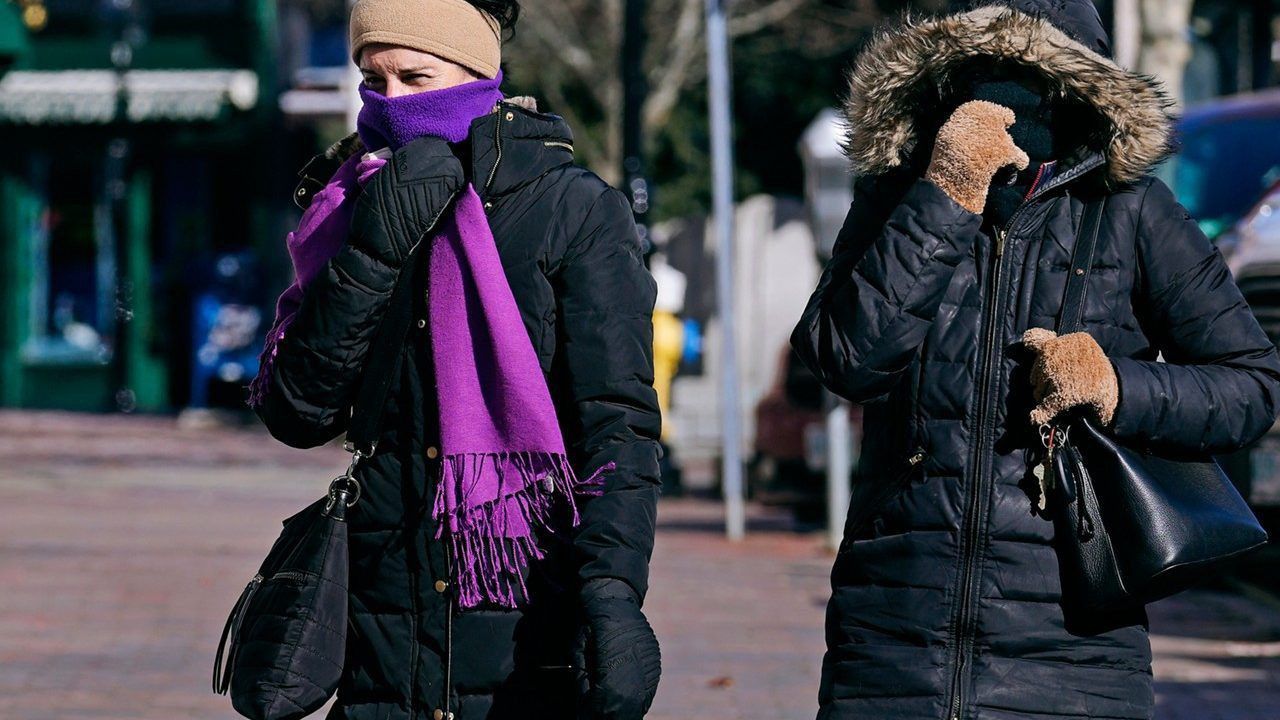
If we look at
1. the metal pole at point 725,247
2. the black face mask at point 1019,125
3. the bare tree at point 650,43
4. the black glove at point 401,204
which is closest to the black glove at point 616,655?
the black glove at point 401,204

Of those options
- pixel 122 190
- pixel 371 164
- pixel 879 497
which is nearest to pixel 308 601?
pixel 371 164

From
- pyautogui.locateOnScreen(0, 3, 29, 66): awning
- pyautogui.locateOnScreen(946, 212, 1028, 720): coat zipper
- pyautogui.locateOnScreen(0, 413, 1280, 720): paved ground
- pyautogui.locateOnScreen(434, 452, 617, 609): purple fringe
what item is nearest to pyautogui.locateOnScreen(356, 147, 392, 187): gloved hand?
pyautogui.locateOnScreen(434, 452, 617, 609): purple fringe

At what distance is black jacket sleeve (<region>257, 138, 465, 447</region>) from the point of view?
3.34m

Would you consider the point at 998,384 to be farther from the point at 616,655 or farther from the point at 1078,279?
the point at 616,655

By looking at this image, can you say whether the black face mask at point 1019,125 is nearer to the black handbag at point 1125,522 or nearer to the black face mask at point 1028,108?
the black face mask at point 1028,108

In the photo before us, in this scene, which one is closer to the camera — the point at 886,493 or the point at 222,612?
the point at 886,493

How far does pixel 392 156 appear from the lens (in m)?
3.38

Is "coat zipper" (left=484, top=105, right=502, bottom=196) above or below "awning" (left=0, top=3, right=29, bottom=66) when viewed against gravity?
above

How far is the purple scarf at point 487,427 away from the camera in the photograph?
3.31m

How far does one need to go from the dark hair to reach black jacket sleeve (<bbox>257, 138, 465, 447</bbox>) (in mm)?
318

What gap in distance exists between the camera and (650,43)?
96.8 ft

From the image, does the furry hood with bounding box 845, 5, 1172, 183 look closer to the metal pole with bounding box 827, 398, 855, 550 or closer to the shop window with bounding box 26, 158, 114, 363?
the metal pole with bounding box 827, 398, 855, 550

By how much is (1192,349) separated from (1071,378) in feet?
1.01

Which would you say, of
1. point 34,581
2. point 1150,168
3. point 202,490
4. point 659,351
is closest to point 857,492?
point 1150,168
